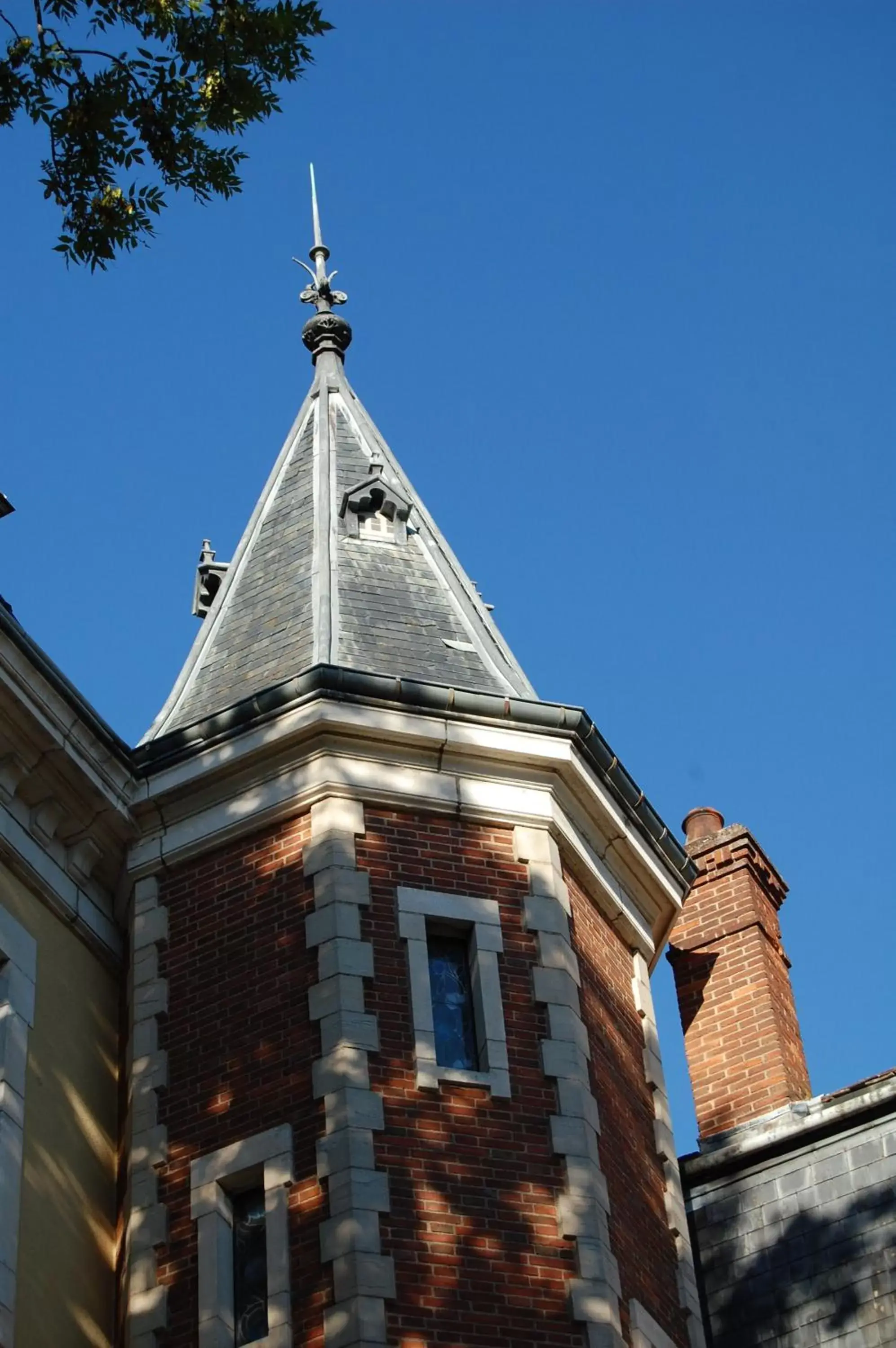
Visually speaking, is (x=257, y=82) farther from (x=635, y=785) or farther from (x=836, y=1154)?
(x=836, y=1154)

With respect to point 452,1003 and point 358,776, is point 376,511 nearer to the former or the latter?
point 358,776

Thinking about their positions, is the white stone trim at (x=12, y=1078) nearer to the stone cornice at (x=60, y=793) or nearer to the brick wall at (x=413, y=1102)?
the stone cornice at (x=60, y=793)

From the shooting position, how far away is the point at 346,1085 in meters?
15.4

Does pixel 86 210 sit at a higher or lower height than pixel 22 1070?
higher

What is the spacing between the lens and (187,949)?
17000 mm

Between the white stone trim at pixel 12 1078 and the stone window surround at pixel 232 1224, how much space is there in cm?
118

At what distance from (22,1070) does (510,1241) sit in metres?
3.27

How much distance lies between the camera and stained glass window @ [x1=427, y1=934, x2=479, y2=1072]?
1628 cm

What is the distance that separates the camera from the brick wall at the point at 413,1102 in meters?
14.9

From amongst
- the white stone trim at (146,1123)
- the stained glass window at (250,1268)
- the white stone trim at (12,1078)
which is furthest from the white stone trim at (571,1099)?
the white stone trim at (12,1078)

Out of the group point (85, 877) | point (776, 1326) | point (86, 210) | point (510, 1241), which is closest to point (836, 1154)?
point (776, 1326)

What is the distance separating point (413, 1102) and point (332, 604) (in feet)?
16.4

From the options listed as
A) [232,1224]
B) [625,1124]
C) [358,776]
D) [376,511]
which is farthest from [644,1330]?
[376,511]

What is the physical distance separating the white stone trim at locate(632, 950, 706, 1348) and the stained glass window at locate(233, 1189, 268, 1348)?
7.83 ft
